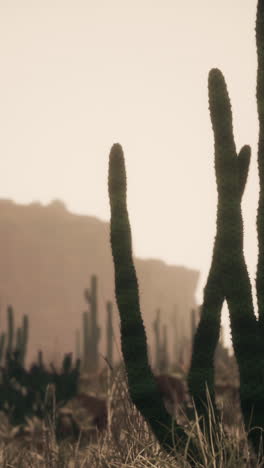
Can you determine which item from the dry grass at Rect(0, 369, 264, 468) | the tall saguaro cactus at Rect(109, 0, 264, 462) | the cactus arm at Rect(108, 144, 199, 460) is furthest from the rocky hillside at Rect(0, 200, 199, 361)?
the cactus arm at Rect(108, 144, 199, 460)

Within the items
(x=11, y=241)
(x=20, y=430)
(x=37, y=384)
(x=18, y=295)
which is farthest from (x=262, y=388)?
(x=11, y=241)

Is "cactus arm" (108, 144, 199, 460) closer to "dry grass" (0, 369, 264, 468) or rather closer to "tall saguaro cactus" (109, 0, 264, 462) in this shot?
"tall saguaro cactus" (109, 0, 264, 462)

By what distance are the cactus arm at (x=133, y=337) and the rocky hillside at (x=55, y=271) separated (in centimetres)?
6265

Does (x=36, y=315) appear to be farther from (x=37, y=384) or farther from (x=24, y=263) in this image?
(x=37, y=384)

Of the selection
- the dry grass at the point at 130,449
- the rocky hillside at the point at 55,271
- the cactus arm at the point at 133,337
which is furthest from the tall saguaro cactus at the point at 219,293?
the rocky hillside at the point at 55,271

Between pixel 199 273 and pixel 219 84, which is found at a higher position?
pixel 199 273

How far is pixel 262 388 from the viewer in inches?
216

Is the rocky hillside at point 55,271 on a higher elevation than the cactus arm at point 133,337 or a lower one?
higher

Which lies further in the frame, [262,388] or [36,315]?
[36,315]

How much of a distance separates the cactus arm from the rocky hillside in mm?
62651

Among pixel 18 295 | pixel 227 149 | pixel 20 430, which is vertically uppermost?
pixel 18 295

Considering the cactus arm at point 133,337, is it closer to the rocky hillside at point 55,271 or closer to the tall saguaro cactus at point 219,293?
the tall saguaro cactus at point 219,293

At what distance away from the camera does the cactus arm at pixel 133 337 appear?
18.9 feet

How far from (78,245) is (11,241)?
9597mm
